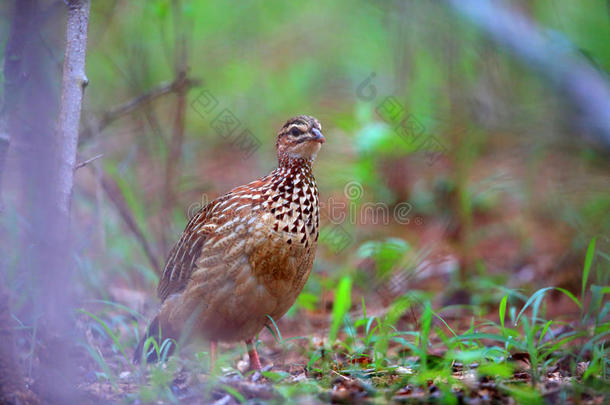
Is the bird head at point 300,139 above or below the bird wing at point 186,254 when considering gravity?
above

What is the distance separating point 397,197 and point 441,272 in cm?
132

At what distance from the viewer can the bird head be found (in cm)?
414

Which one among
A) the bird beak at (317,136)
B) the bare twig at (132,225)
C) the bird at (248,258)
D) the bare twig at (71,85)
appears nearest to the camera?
the bare twig at (71,85)

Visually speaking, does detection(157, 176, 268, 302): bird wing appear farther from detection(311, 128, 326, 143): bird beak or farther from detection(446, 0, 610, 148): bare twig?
detection(446, 0, 610, 148): bare twig

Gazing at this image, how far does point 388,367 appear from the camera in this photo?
11.8 feet

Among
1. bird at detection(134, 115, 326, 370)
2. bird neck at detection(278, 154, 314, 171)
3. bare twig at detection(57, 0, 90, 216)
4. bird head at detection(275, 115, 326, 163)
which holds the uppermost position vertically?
bare twig at detection(57, 0, 90, 216)

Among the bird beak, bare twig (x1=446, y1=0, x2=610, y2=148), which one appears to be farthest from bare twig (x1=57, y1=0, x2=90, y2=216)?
bare twig (x1=446, y1=0, x2=610, y2=148)

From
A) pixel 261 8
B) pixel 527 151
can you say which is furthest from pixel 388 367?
pixel 261 8

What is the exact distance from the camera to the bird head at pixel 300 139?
4.14m

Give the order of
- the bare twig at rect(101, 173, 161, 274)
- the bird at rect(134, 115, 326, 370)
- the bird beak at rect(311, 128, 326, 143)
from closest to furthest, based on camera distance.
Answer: the bird at rect(134, 115, 326, 370)
the bird beak at rect(311, 128, 326, 143)
the bare twig at rect(101, 173, 161, 274)

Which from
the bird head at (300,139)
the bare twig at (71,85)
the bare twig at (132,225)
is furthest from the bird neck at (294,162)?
the bare twig at (132,225)

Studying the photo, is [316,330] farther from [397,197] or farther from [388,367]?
[397,197]

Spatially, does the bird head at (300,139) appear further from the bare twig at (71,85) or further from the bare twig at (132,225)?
the bare twig at (132,225)

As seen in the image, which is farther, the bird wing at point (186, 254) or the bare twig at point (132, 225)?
the bare twig at point (132, 225)
